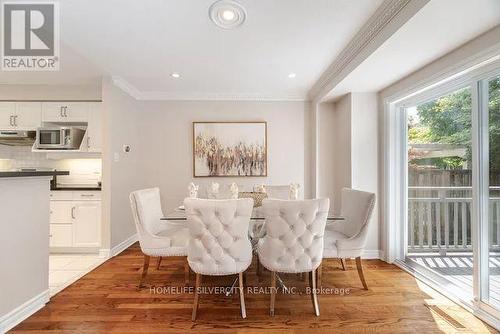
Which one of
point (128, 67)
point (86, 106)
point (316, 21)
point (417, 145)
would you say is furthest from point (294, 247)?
point (86, 106)

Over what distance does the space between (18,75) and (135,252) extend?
2.88 m

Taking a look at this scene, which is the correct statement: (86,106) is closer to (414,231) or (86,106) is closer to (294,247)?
(294,247)

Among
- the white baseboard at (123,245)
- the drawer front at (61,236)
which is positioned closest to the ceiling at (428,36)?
the white baseboard at (123,245)

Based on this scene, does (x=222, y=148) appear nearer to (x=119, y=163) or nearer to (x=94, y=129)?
(x=119, y=163)

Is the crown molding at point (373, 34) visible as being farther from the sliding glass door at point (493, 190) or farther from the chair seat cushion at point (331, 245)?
the chair seat cushion at point (331, 245)

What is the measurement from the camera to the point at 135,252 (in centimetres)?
340

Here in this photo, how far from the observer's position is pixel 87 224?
3.30 m

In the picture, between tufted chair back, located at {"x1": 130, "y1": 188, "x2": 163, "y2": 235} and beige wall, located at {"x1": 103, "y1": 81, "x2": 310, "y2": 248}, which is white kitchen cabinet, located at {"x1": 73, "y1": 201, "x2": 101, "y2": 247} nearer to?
beige wall, located at {"x1": 103, "y1": 81, "x2": 310, "y2": 248}

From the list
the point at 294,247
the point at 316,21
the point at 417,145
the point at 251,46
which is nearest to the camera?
the point at 294,247

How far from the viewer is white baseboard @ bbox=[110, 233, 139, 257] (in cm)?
323

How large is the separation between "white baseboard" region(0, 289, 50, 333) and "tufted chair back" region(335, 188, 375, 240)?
2.89 m

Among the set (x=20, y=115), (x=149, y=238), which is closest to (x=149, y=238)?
(x=149, y=238)

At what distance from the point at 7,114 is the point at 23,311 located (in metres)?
3.10

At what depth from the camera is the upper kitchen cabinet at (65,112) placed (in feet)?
11.5
